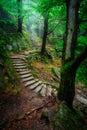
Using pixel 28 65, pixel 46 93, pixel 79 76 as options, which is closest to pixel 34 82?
pixel 46 93

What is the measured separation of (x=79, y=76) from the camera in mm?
5910

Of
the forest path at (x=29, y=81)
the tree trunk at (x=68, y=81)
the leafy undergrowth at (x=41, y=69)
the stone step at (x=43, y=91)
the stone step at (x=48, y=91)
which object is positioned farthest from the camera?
the leafy undergrowth at (x=41, y=69)

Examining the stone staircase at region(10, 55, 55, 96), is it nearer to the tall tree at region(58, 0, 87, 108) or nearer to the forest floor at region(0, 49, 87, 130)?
the forest floor at region(0, 49, 87, 130)

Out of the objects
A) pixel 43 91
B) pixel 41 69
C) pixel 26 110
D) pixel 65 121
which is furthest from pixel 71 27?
pixel 41 69

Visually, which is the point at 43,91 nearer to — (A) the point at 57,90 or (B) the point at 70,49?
(A) the point at 57,90

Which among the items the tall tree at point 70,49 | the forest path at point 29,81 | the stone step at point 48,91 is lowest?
the stone step at point 48,91

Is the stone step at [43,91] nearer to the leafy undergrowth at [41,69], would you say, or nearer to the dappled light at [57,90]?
the dappled light at [57,90]

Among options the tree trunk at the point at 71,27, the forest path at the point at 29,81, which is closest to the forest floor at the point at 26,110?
the forest path at the point at 29,81

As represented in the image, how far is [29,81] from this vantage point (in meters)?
9.09

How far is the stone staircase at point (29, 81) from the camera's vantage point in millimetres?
8384

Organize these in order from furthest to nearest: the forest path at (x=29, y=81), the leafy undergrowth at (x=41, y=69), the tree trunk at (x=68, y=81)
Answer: the leafy undergrowth at (x=41, y=69) → the forest path at (x=29, y=81) → the tree trunk at (x=68, y=81)

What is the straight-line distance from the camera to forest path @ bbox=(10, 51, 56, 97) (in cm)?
836

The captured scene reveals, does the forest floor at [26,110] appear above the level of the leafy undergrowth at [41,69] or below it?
below

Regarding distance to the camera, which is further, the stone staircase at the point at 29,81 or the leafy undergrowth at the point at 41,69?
the leafy undergrowth at the point at 41,69
